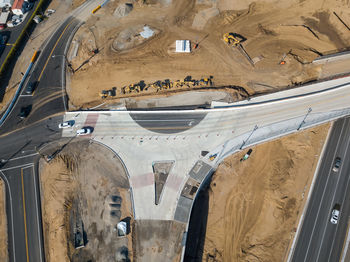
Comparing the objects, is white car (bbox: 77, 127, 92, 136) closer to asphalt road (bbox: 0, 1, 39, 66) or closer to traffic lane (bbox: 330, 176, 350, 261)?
asphalt road (bbox: 0, 1, 39, 66)

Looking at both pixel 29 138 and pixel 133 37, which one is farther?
pixel 133 37

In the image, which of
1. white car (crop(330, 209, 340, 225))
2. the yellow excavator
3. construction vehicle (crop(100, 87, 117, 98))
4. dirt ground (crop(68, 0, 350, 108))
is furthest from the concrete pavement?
white car (crop(330, 209, 340, 225))

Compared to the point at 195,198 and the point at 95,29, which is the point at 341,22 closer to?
the point at 195,198

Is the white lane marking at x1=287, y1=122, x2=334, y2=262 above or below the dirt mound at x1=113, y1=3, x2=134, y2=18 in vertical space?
below

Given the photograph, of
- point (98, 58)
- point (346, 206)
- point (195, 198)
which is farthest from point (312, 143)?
point (98, 58)

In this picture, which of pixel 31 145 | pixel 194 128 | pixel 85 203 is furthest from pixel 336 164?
pixel 31 145

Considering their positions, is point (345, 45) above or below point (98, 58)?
above

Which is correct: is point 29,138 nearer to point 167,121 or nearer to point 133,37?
point 167,121
